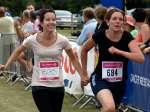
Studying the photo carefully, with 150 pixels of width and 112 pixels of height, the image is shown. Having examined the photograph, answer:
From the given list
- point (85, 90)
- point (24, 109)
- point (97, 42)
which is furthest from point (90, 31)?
point (97, 42)

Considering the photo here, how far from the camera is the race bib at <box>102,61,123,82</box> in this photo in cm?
678

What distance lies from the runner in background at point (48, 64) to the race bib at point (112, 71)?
0.58 meters

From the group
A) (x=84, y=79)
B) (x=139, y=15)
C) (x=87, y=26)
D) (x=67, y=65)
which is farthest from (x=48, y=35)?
(x=67, y=65)

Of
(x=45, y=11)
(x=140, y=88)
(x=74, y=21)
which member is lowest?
(x=74, y=21)

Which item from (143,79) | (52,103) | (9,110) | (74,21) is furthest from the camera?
(74,21)

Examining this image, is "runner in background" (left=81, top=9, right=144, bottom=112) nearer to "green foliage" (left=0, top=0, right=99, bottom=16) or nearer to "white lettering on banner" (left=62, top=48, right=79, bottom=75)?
"white lettering on banner" (left=62, top=48, right=79, bottom=75)

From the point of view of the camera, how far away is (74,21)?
5253 cm

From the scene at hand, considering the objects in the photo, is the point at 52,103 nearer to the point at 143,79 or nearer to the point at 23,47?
the point at 23,47

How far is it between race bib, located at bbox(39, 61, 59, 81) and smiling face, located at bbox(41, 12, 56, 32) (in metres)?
0.46

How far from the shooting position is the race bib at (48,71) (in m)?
6.80

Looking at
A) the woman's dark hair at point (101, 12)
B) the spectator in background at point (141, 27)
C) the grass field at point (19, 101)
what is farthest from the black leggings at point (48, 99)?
the grass field at point (19, 101)

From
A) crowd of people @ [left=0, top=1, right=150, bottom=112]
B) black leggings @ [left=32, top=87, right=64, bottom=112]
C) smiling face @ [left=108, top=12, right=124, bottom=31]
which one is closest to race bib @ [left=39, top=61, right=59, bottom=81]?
crowd of people @ [left=0, top=1, right=150, bottom=112]

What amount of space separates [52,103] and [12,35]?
8457 millimetres

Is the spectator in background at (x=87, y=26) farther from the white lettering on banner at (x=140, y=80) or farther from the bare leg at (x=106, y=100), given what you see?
the bare leg at (x=106, y=100)
